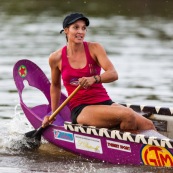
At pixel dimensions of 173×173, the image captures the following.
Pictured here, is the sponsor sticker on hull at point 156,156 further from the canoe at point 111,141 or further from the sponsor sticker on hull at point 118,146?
the sponsor sticker on hull at point 118,146

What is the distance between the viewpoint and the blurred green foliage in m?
31.0

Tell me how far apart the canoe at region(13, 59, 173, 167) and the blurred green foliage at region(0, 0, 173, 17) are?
59.9 ft

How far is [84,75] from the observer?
11.2 meters

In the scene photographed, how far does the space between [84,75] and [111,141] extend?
91 centimetres

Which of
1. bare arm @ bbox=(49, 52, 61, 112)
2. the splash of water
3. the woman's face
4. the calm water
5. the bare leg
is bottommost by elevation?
the calm water

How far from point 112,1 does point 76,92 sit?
23.7 metres

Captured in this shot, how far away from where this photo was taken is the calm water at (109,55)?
11.5 metres

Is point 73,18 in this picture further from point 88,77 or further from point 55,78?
point 55,78

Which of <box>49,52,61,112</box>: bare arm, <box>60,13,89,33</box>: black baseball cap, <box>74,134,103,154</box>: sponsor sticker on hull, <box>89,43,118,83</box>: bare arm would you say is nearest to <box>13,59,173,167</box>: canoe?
<box>74,134,103,154</box>: sponsor sticker on hull

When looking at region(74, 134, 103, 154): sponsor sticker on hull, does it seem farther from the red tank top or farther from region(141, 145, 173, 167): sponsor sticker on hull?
region(141, 145, 173, 167): sponsor sticker on hull

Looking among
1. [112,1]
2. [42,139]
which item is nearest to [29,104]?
[42,139]

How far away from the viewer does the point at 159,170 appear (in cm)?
1072

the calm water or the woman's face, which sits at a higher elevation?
the woman's face

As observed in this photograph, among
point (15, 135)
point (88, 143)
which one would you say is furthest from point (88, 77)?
point (15, 135)
